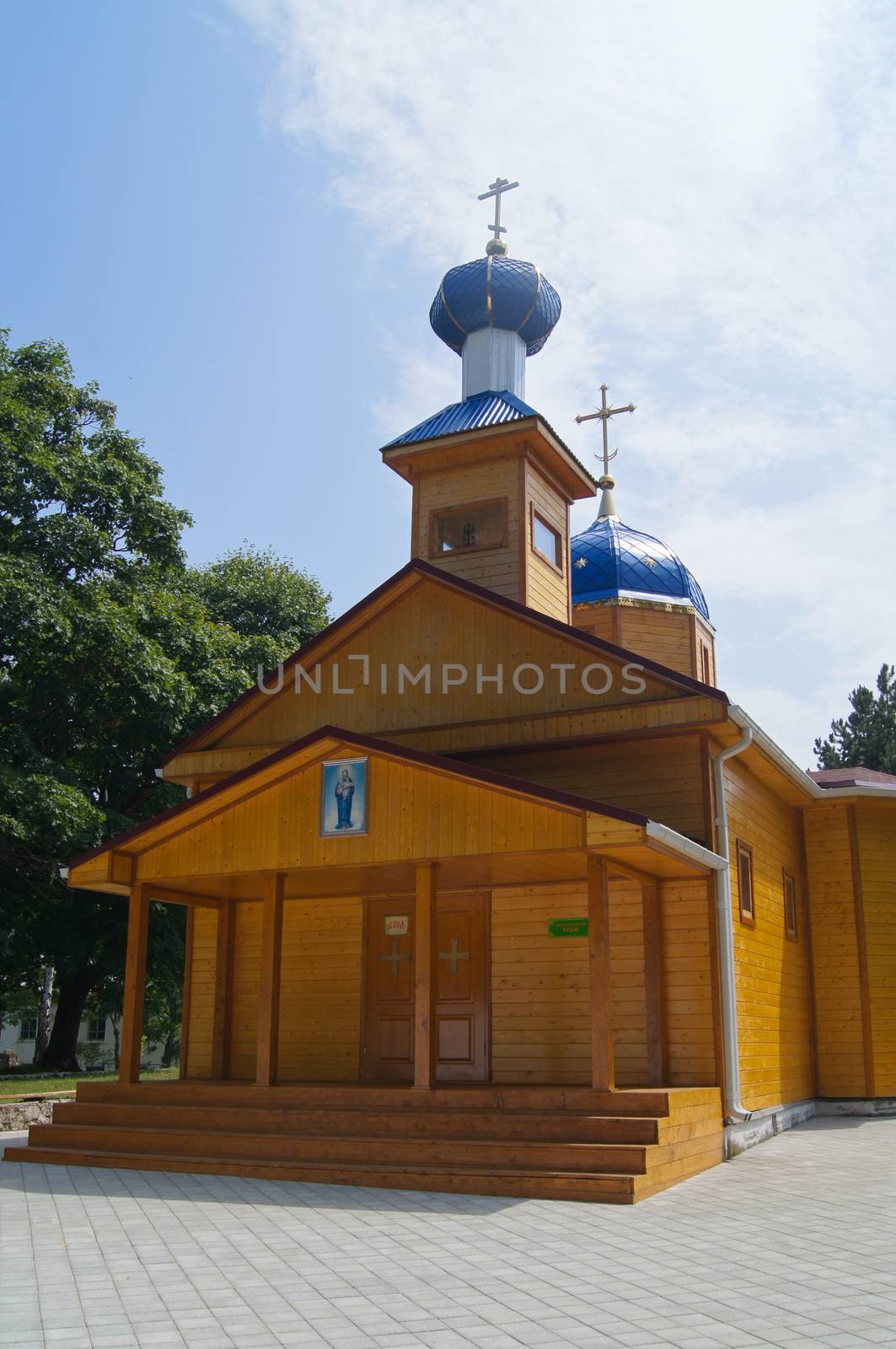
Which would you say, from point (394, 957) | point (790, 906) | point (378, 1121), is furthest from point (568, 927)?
point (790, 906)

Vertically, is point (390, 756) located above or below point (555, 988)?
above

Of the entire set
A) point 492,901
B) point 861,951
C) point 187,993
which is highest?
point 492,901

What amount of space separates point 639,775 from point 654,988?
2.13 m

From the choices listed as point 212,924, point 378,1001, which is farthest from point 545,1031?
point 212,924

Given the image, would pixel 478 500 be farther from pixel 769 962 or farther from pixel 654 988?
pixel 654 988

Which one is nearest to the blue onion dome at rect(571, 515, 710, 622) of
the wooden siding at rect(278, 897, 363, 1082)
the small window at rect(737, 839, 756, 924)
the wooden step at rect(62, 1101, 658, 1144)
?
the small window at rect(737, 839, 756, 924)

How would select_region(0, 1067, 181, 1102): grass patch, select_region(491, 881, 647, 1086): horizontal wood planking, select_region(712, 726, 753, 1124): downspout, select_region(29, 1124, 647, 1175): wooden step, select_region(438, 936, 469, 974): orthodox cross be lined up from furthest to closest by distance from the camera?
1. select_region(0, 1067, 181, 1102): grass patch
2. select_region(438, 936, 469, 974): orthodox cross
3. select_region(491, 881, 647, 1086): horizontal wood planking
4. select_region(712, 726, 753, 1124): downspout
5. select_region(29, 1124, 647, 1175): wooden step

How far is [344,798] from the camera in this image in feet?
35.6

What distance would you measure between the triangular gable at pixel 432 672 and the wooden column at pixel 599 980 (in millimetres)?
2745

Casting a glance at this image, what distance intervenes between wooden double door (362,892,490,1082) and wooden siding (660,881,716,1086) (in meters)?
1.97

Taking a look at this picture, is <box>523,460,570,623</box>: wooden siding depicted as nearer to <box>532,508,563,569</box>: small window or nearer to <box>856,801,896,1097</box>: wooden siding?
<box>532,508,563,569</box>: small window

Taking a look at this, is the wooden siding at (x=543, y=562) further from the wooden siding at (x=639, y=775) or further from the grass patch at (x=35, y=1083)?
the grass patch at (x=35, y=1083)

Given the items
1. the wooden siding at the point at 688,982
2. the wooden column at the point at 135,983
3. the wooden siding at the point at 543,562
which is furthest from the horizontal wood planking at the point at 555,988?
the wooden siding at the point at 543,562

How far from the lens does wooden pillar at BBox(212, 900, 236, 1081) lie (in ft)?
44.7
